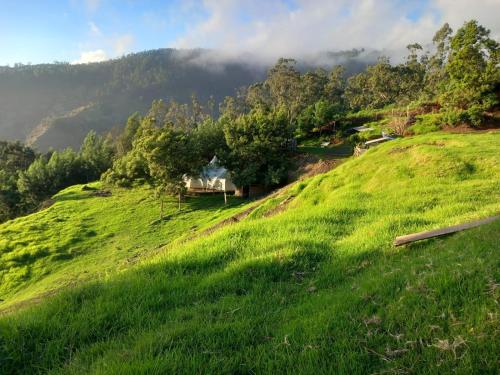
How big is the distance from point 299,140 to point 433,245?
54.7 meters

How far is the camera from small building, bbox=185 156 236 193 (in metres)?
41.7

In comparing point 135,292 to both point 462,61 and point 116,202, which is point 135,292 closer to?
point 116,202

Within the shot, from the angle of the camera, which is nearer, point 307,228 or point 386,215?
point 307,228

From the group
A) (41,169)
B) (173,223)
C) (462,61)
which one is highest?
(462,61)

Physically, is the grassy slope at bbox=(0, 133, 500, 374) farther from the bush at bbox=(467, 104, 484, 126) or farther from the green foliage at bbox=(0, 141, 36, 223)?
the green foliage at bbox=(0, 141, 36, 223)

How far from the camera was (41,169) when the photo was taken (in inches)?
2511

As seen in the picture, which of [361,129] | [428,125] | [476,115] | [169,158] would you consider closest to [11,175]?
[169,158]

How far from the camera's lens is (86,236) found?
3127cm

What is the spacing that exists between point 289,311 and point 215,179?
38477 mm

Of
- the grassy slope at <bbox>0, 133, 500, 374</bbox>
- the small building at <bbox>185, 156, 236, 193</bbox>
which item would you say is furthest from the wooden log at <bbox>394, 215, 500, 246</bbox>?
the small building at <bbox>185, 156, 236, 193</bbox>

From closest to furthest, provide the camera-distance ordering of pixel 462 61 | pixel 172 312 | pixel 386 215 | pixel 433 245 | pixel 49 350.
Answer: pixel 49 350 < pixel 172 312 < pixel 433 245 < pixel 386 215 < pixel 462 61

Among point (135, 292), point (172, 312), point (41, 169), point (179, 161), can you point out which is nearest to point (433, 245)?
point (172, 312)

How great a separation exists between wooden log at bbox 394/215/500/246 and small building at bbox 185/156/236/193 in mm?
35031

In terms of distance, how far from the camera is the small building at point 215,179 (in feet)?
137
